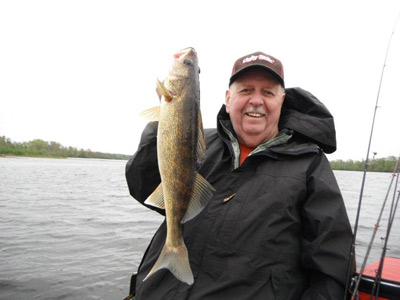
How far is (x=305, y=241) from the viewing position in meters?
2.43

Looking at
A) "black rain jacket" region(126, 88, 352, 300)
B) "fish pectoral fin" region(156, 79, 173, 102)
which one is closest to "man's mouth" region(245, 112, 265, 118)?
"black rain jacket" region(126, 88, 352, 300)

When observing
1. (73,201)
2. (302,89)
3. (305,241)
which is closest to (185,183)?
(305,241)

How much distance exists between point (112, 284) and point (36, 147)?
76070 mm

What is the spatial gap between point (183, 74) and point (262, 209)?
4.28ft

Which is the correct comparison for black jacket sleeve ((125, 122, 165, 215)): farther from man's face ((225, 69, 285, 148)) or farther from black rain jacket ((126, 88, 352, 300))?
man's face ((225, 69, 285, 148))

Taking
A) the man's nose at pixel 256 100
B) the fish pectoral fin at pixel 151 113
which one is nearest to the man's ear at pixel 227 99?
the man's nose at pixel 256 100

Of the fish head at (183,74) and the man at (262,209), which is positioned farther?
the fish head at (183,74)

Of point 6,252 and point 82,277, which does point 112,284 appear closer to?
point 82,277

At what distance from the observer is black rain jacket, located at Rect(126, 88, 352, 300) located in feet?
7.49

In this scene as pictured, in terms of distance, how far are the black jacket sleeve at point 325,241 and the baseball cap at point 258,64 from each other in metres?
1.16

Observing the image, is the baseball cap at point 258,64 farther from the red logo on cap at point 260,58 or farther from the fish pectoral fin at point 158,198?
the fish pectoral fin at point 158,198

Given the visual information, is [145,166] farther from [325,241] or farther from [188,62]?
[325,241]

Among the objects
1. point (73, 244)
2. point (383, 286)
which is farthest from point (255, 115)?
point (73, 244)

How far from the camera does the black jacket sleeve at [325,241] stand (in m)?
2.25
